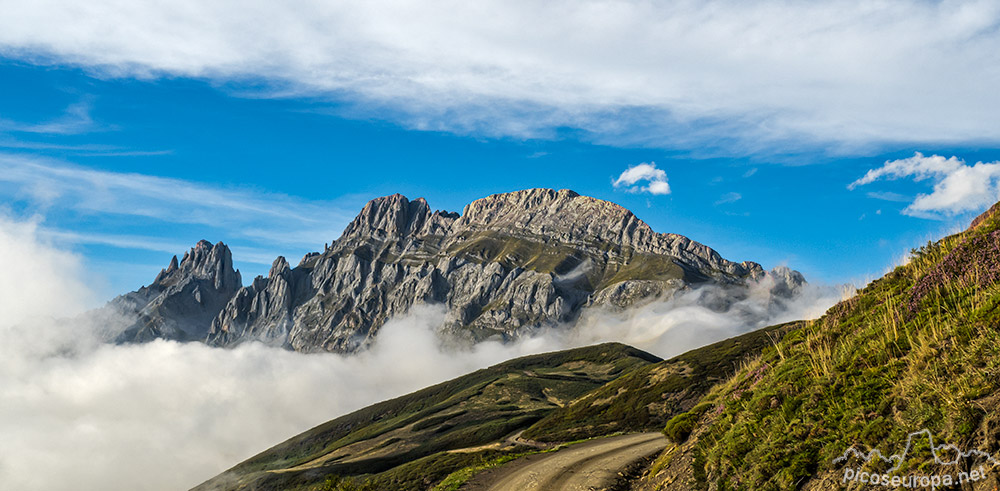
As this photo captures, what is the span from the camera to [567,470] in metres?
34.3

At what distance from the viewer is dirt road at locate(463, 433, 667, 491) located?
102 ft

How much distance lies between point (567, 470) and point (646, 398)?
119 meters

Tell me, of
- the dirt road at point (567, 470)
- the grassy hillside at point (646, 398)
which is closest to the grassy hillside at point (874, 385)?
the dirt road at point (567, 470)

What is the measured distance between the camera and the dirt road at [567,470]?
31.1m

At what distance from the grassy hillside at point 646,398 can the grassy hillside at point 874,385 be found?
95.4 meters

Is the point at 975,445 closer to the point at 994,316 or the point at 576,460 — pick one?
the point at 994,316

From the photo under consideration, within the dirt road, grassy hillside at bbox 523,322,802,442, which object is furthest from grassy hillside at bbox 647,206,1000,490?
grassy hillside at bbox 523,322,802,442

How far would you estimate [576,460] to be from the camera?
37.4m

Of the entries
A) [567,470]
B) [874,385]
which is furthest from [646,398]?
[874,385]

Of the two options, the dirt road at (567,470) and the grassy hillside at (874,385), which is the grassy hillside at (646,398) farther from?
the grassy hillside at (874,385)

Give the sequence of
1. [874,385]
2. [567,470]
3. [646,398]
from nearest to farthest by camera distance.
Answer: [874,385] < [567,470] < [646,398]

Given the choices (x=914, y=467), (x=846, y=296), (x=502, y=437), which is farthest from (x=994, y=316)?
(x=502, y=437)

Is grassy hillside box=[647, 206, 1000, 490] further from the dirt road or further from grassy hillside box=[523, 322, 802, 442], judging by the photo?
grassy hillside box=[523, 322, 802, 442]

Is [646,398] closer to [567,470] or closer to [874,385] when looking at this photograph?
[567,470]
